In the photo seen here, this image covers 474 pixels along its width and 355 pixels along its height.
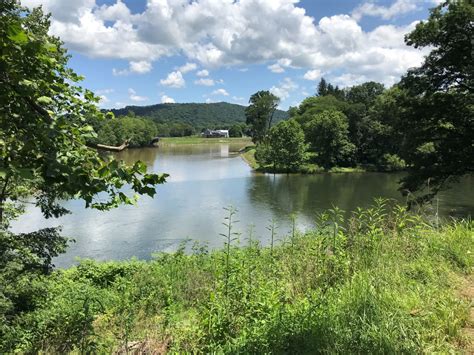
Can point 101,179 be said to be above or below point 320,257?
above

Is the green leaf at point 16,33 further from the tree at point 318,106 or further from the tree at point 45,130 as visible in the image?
the tree at point 318,106

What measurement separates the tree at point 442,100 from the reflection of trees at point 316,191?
9.21 m

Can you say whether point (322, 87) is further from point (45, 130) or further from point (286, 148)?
point (45, 130)

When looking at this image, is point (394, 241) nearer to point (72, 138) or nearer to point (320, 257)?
point (320, 257)

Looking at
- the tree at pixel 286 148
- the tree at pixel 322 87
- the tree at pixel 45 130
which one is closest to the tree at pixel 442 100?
the tree at pixel 45 130

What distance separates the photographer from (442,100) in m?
16.0

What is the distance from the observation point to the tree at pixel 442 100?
1520cm

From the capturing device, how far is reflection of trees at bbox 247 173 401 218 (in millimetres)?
28000

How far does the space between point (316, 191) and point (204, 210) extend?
13.8 metres

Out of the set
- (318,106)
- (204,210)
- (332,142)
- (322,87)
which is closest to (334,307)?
(204,210)

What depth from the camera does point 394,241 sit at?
522cm

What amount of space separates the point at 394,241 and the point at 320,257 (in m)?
1.12

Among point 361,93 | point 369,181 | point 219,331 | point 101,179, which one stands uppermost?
point 361,93

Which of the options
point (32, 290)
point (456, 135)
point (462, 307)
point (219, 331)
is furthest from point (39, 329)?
point (456, 135)
